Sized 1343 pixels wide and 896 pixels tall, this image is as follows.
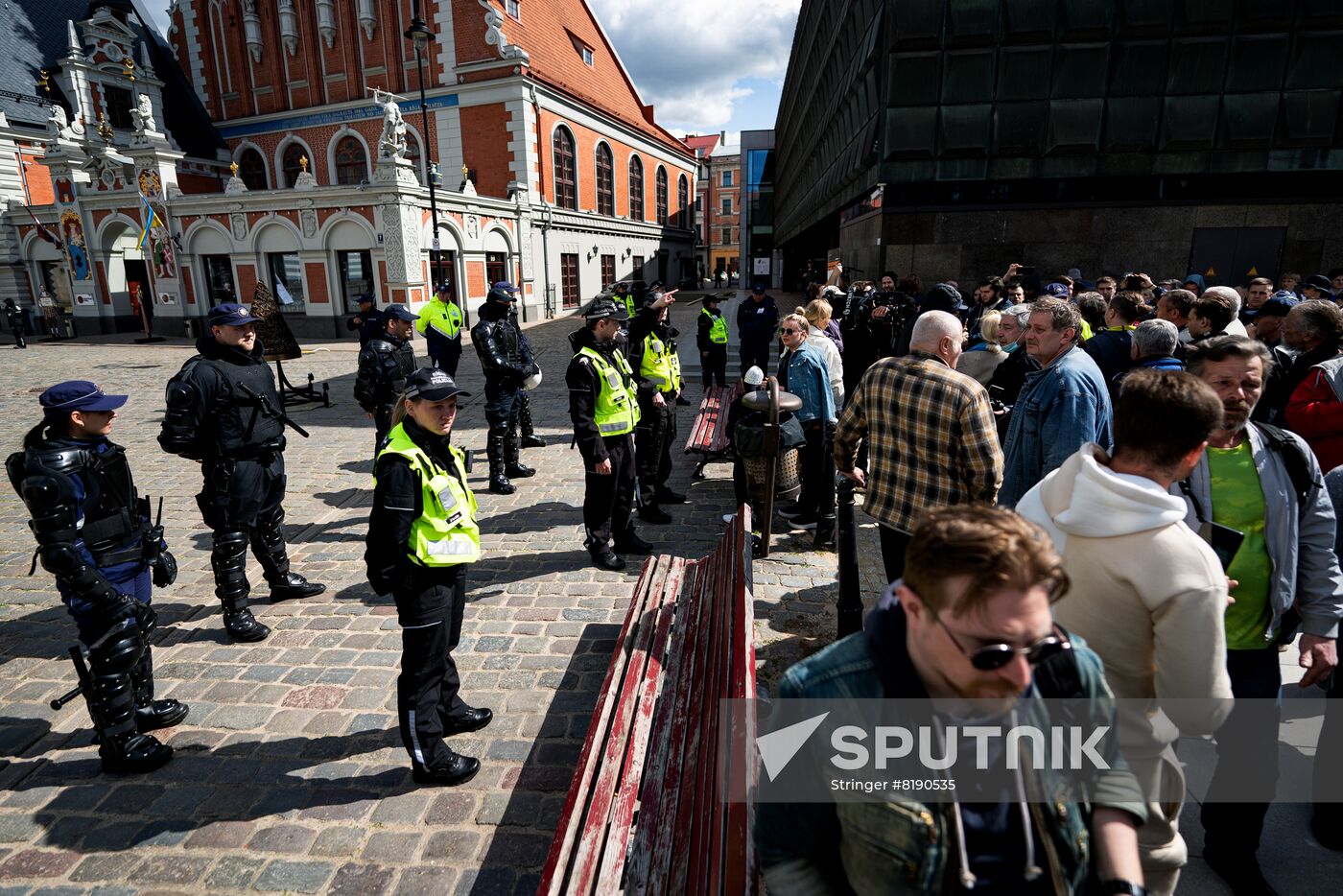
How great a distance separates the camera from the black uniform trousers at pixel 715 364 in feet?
37.9

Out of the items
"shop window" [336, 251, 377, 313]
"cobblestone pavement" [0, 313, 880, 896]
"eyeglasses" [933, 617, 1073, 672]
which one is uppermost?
"shop window" [336, 251, 377, 313]

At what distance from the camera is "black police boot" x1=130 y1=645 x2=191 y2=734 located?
3.72 m

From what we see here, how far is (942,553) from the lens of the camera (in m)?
1.34

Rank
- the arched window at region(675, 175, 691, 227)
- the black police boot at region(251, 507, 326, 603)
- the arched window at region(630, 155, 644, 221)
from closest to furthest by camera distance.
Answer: the black police boot at region(251, 507, 326, 603), the arched window at region(630, 155, 644, 221), the arched window at region(675, 175, 691, 227)

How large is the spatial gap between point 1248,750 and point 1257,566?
2.32 ft

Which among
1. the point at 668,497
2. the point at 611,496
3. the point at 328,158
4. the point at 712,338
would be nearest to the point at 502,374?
the point at 668,497

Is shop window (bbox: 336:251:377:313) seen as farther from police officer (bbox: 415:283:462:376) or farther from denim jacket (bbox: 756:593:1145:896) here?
denim jacket (bbox: 756:593:1145:896)

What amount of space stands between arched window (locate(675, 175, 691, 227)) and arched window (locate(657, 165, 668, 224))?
2.20 metres

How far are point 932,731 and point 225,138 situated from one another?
45.2 meters

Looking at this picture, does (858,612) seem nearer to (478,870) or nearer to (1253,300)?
(478,870)

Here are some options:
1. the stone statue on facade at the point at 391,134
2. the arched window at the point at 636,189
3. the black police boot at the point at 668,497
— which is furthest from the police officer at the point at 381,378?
the arched window at the point at 636,189

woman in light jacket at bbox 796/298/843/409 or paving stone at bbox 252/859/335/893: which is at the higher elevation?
woman in light jacket at bbox 796/298/843/409

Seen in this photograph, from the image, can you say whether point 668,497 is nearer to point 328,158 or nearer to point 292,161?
point 328,158

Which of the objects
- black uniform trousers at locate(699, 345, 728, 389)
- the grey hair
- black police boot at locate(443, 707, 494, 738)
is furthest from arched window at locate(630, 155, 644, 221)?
black police boot at locate(443, 707, 494, 738)
